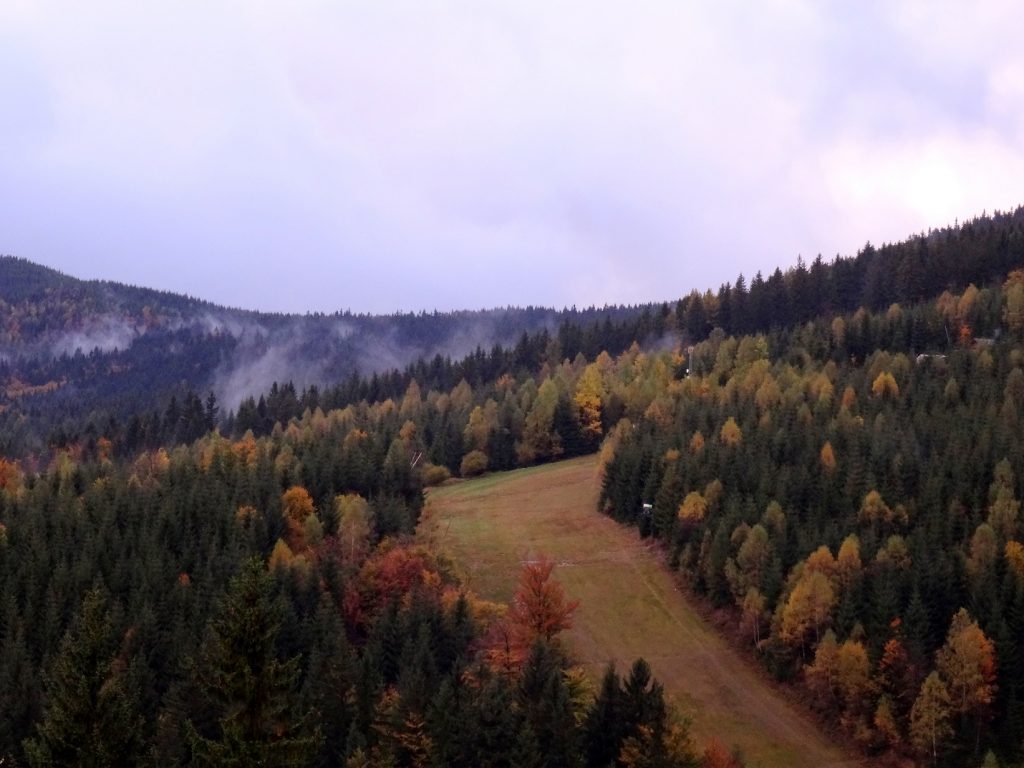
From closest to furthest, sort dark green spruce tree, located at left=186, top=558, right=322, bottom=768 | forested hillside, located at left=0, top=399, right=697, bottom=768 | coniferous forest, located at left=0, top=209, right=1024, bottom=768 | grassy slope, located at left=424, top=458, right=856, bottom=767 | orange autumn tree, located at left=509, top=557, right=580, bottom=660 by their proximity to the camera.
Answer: dark green spruce tree, located at left=186, top=558, right=322, bottom=768 < forested hillside, located at left=0, top=399, right=697, bottom=768 < coniferous forest, located at left=0, top=209, right=1024, bottom=768 < grassy slope, located at left=424, top=458, right=856, bottom=767 < orange autumn tree, located at left=509, top=557, right=580, bottom=660

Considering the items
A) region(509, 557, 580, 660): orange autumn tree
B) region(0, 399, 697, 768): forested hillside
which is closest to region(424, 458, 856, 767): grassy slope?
A: region(0, 399, 697, 768): forested hillside

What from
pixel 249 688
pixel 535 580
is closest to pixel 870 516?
pixel 535 580

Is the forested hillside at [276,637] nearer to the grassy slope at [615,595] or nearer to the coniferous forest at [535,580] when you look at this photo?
the coniferous forest at [535,580]

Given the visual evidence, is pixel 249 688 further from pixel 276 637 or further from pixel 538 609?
pixel 538 609

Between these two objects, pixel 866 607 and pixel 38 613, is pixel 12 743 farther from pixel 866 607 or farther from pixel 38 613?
pixel 866 607

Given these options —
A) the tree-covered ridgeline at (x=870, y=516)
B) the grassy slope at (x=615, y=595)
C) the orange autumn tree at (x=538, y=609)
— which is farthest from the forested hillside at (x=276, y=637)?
the tree-covered ridgeline at (x=870, y=516)

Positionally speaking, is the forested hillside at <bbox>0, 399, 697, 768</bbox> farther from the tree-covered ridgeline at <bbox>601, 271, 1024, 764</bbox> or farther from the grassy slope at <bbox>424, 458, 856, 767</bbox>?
the tree-covered ridgeline at <bbox>601, 271, 1024, 764</bbox>
